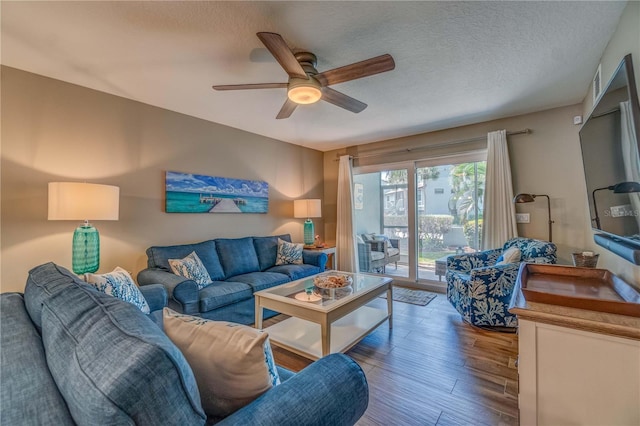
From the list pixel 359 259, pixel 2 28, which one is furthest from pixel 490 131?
pixel 2 28

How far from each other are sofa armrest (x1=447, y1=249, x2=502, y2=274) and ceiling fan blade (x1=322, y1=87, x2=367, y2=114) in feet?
7.53

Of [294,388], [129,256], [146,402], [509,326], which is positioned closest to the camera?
[146,402]

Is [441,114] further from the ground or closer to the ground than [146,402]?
further from the ground

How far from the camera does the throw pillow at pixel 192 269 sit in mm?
2793

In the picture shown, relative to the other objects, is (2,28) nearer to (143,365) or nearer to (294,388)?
(143,365)

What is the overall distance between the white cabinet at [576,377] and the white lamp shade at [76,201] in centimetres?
300

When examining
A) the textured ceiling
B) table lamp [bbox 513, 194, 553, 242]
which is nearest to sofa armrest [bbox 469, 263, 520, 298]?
table lamp [bbox 513, 194, 553, 242]

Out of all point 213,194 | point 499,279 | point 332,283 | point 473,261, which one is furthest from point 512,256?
point 213,194

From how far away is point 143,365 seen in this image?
59cm

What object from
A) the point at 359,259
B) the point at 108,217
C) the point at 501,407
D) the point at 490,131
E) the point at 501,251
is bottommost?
the point at 501,407

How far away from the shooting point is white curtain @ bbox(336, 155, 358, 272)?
502 centimetres

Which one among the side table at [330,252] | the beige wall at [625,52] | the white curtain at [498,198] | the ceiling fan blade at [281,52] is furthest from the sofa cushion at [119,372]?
the white curtain at [498,198]

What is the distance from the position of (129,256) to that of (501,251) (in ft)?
14.3

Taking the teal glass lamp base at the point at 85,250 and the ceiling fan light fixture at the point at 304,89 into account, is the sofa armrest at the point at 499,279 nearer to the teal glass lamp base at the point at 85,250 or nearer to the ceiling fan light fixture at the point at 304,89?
the ceiling fan light fixture at the point at 304,89
